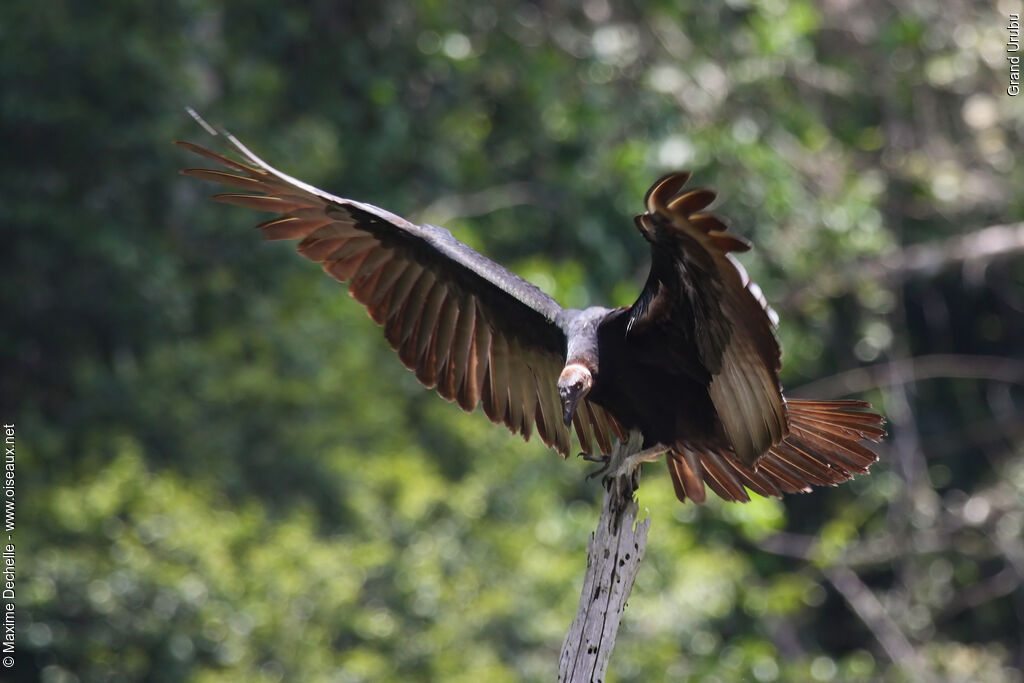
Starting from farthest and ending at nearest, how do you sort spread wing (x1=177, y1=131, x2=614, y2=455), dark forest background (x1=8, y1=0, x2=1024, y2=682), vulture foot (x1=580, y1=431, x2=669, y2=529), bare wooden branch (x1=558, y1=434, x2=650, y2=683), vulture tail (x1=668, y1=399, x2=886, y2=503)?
dark forest background (x1=8, y1=0, x2=1024, y2=682)
spread wing (x1=177, y1=131, x2=614, y2=455)
vulture tail (x1=668, y1=399, x2=886, y2=503)
vulture foot (x1=580, y1=431, x2=669, y2=529)
bare wooden branch (x1=558, y1=434, x2=650, y2=683)

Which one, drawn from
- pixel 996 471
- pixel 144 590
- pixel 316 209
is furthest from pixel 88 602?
pixel 996 471

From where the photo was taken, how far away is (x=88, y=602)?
6.70 meters

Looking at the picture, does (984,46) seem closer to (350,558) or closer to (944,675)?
(944,675)

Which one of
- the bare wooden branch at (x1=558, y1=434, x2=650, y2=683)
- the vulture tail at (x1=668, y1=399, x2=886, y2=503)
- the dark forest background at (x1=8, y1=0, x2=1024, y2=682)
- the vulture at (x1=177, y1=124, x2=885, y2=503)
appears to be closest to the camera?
the vulture at (x1=177, y1=124, x2=885, y2=503)

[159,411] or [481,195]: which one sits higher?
[481,195]

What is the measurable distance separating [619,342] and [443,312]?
0.76 meters

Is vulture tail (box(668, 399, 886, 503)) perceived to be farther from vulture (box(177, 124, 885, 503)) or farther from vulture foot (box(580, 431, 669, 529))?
vulture foot (box(580, 431, 669, 529))

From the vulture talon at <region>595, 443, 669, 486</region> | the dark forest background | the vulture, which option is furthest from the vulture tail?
the dark forest background

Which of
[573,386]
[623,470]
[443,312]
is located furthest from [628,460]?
[443,312]

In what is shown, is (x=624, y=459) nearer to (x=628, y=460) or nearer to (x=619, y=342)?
(x=628, y=460)

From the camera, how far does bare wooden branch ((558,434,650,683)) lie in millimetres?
3336

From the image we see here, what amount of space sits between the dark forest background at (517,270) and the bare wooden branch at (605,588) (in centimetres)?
340

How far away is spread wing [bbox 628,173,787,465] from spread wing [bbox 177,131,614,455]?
2.04 ft

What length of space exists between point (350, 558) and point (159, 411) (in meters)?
1.82
